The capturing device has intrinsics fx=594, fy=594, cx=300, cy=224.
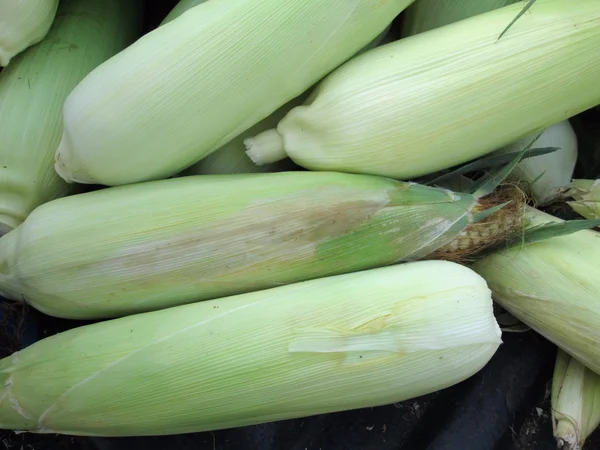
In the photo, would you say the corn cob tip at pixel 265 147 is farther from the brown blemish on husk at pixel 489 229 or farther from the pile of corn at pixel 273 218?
the brown blemish on husk at pixel 489 229

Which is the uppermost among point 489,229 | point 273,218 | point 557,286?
point 273,218

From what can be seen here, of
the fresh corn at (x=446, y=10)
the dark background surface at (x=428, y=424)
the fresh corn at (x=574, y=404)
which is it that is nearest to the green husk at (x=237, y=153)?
the fresh corn at (x=446, y=10)

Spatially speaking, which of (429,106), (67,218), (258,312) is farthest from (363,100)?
(67,218)

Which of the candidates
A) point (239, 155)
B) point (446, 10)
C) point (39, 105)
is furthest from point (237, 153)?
point (446, 10)

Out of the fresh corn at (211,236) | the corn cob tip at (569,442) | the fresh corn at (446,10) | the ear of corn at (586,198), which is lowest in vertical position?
the corn cob tip at (569,442)

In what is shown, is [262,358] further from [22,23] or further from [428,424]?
[22,23]

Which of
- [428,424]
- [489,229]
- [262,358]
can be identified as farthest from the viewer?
[428,424]

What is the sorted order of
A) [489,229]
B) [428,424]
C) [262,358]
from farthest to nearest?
[428,424]
[489,229]
[262,358]

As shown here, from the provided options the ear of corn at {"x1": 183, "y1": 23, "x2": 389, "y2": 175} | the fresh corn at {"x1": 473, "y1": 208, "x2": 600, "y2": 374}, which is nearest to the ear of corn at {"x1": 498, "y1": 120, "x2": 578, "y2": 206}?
the fresh corn at {"x1": 473, "y1": 208, "x2": 600, "y2": 374}
